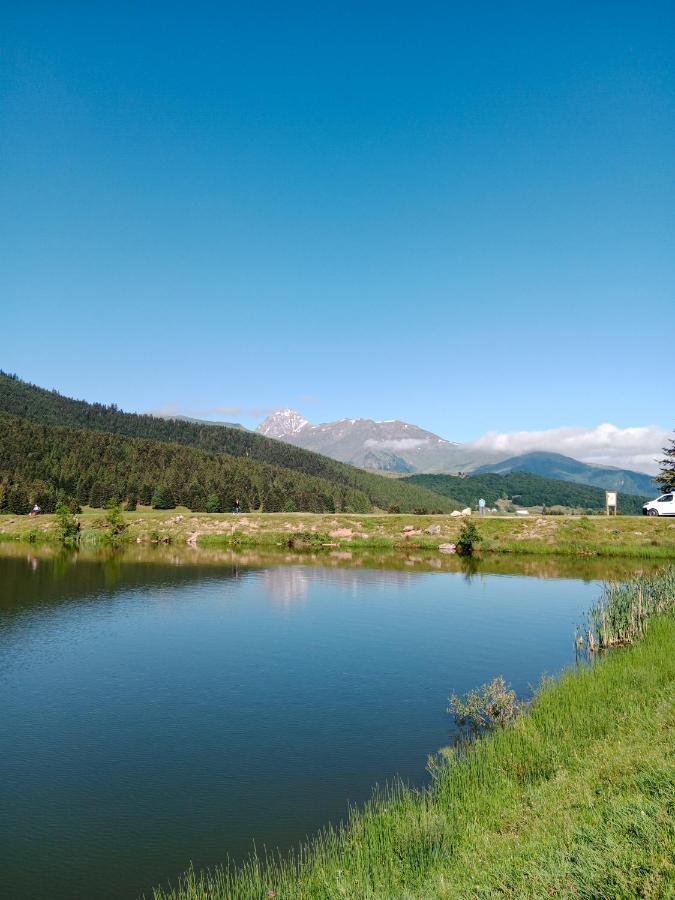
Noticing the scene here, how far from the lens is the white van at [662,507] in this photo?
74.8 meters

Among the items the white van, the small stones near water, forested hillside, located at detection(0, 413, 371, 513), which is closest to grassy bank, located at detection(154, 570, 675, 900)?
the white van

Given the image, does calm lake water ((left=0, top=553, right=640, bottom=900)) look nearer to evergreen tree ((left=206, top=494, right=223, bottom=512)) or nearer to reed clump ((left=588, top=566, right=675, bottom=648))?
reed clump ((left=588, top=566, right=675, bottom=648))

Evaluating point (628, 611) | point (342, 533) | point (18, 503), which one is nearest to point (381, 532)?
point (342, 533)

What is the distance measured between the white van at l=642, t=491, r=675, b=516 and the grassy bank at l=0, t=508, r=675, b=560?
1509 millimetres

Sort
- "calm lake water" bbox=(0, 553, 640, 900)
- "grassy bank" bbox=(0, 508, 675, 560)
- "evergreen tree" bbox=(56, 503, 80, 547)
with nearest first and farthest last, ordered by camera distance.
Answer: "calm lake water" bbox=(0, 553, 640, 900) → "grassy bank" bbox=(0, 508, 675, 560) → "evergreen tree" bbox=(56, 503, 80, 547)

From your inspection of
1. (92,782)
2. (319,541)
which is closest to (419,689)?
(92,782)

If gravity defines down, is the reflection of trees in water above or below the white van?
below

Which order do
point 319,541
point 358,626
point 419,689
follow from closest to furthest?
point 419,689 → point 358,626 → point 319,541

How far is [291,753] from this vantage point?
1850 centimetres

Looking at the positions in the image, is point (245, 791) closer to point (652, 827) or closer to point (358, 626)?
point (652, 827)

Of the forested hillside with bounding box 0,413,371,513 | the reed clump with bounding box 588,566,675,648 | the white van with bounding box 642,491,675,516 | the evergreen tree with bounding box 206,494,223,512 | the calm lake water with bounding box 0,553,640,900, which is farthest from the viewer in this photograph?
the forested hillside with bounding box 0,413,371,513

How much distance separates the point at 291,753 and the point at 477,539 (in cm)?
6216

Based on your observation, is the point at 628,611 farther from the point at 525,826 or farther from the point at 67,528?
the point at 67,528

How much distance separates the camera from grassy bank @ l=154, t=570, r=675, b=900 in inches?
358
